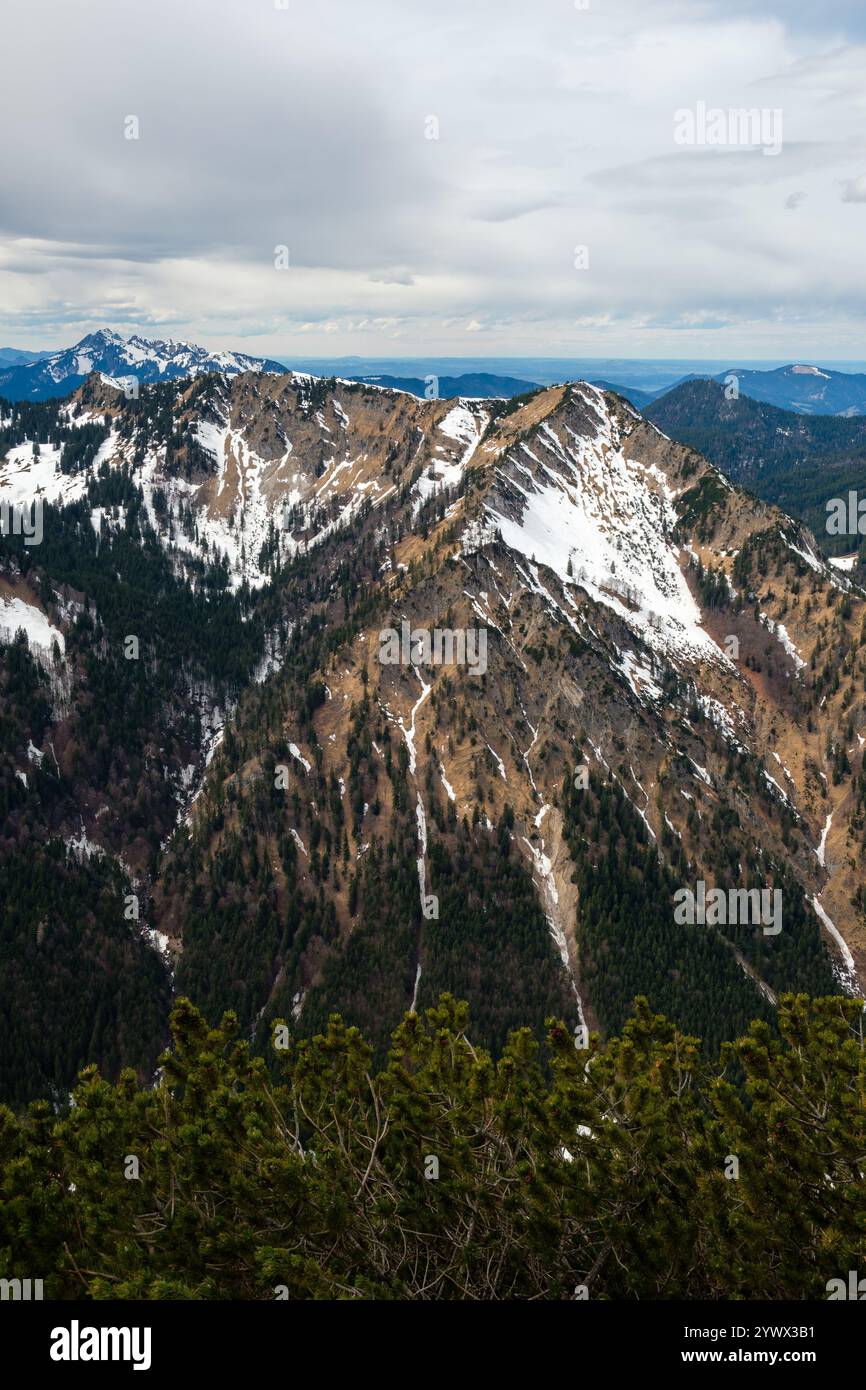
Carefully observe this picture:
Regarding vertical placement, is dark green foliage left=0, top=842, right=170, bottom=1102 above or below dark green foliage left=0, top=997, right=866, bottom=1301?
below

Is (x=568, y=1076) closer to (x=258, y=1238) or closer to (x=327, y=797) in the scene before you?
(x=258, y=1238)

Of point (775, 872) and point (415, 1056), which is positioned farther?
point (775, 872)

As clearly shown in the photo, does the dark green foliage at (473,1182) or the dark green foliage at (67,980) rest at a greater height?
the dark green foliage at (473,1182)

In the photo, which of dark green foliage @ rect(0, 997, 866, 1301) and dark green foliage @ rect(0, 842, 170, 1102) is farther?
dark green foliage @ rect(0, 842, 170, 1102)

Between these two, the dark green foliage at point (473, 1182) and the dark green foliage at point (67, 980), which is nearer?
the dark green foliage at point (473, 1182)

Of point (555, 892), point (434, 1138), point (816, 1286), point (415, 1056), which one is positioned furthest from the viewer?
point (555, 892)

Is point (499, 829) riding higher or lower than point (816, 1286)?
lower

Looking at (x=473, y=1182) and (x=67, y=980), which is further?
(x=67, y=980)

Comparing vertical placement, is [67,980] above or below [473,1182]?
below
